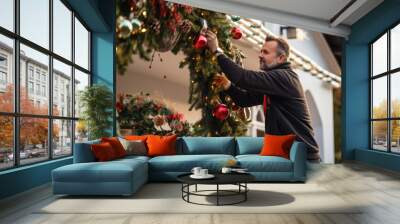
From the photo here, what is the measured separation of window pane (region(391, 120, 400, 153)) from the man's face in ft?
7.62

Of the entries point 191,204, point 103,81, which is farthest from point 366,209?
point 103,81

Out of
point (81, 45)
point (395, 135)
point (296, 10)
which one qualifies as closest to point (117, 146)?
point (81, 45)

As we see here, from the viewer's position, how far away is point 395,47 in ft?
23.9

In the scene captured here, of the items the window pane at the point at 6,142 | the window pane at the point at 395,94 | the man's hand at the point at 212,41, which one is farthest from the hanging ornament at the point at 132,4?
the window pane at the point at 395,94

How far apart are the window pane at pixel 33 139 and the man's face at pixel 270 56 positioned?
13.6ft

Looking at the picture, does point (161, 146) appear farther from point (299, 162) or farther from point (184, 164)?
point (299, 162)

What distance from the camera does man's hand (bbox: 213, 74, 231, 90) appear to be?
24.6 ft

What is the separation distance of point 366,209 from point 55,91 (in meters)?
4.41

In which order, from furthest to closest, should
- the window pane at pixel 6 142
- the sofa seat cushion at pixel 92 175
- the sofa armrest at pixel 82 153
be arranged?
the sofa armrest at pixel 82 153 < the sofa seat cushion at pixel 92 175 < the window pane at pixel 6 142

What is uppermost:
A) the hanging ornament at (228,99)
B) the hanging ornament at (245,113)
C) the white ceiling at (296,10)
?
the white ceiling at (296,10)

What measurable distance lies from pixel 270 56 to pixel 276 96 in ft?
2.97

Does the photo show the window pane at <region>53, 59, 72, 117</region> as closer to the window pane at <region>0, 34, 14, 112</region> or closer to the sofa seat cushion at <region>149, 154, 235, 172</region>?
the window pane at <region>0, 34, 14, 112</region>

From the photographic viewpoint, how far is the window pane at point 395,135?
23.2 ft

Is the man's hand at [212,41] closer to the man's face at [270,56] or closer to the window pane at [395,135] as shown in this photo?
the man's face at [270,56]
